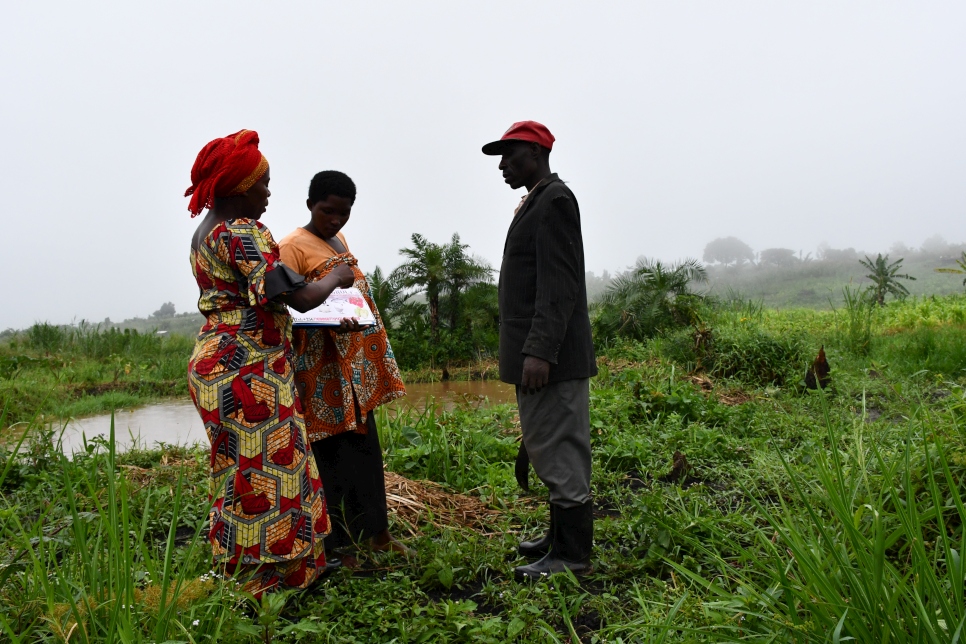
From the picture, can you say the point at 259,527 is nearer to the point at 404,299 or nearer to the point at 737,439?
the point at 737,439

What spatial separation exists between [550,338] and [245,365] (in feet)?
3.72

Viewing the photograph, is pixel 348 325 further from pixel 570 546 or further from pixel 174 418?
pixel 174 418

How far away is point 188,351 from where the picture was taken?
472 inches

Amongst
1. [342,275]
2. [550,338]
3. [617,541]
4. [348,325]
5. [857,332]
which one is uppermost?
[342,275]

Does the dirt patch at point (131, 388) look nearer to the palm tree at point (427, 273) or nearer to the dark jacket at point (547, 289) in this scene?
the palm tree at point (427, 273)

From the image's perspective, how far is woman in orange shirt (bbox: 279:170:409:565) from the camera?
2879 millimetres

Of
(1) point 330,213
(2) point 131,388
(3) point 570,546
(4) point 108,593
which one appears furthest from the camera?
(2) point 131,388

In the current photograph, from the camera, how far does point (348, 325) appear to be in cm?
271

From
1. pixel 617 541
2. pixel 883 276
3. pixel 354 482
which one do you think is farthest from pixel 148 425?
pixel 883 276

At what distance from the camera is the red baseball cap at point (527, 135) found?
2.81 m

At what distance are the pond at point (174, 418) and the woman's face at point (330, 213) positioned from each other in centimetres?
282

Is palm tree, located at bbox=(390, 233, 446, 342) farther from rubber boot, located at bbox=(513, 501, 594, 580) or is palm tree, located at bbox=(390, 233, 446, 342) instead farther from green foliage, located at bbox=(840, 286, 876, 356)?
rubber boot, located at bbox=(513, 501, 594, 580)

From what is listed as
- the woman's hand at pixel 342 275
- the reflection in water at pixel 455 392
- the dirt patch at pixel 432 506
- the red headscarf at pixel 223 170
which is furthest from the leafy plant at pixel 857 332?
the red headscarf at pixel 223 170

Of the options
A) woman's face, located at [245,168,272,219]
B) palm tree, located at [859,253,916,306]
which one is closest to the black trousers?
woman's face, located at [245,168,272,219]
